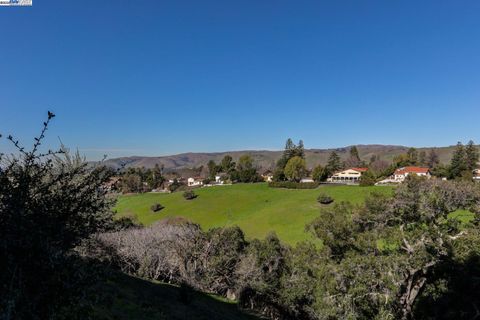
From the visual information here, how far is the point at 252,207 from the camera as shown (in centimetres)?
7019

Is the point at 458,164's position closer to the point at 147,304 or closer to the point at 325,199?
the point at 325,199

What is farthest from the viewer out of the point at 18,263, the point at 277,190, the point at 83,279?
the point at 277,190

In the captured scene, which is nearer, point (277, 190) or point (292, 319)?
point (292, 319)

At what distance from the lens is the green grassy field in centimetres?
5681

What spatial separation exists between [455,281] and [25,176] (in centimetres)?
1857

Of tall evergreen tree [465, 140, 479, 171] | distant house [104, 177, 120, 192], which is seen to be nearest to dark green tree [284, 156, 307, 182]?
tall evergreen tree [465, 140, 479, 171]

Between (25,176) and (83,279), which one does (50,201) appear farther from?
(83,279)

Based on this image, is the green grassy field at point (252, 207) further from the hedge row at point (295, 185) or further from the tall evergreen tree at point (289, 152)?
the tall evergreen tree at point (289, 152)

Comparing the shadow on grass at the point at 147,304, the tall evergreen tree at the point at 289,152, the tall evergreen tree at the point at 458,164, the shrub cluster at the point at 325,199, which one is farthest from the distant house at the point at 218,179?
the shadow on grass at the point at 147,304

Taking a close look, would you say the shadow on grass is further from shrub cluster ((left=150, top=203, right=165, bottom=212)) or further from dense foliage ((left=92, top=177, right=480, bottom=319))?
shrub cluster ((left=150, top=203, right=165, bottom=212))

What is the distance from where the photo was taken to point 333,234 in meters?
22.3

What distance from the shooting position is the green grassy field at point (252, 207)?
5681cm

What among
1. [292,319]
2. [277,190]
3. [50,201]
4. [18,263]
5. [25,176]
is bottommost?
[292,319]

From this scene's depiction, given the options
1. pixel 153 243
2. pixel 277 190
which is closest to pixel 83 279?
pixel 153 243
